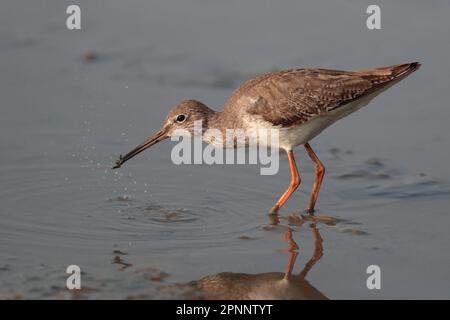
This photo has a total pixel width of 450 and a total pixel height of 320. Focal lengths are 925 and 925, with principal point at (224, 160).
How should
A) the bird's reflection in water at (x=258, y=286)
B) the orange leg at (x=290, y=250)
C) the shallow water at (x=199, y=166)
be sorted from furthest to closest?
the orange leg at (x=290, y=250) < the shallow water at (x=199, y=166) < the bird's reflection in water at (x=258, y=286)

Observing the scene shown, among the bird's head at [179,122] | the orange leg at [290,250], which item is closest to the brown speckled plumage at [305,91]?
the bird's head at [179,122]

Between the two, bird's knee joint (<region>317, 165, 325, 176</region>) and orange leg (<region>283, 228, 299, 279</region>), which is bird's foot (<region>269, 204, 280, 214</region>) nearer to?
orange leg (<region>283, 228, 299, 279</region>)

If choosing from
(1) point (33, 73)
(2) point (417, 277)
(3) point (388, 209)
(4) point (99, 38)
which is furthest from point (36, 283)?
(4) point (99, 38)

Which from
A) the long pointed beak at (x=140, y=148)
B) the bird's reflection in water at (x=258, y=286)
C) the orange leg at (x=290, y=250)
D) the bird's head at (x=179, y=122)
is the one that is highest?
the bird's head at (x=179, y=122)

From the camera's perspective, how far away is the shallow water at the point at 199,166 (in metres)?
9.27

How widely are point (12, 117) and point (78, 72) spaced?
197 centimetres

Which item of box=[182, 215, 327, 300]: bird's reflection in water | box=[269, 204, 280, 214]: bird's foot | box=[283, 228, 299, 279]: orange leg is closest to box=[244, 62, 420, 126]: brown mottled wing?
box=[269, 204, 280, 214]: bird's foot

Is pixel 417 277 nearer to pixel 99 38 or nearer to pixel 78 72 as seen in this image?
pixel 78 72

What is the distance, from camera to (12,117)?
13.2 m

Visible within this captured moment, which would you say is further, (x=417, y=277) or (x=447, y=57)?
(x=447, y=57)

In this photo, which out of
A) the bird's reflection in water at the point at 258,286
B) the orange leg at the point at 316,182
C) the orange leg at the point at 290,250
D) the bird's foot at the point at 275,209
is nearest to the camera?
the bird's reflection in water at the point at 258,286

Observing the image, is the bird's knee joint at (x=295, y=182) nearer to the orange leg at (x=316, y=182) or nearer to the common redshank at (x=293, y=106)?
the common redshank at (x=293, y=106)

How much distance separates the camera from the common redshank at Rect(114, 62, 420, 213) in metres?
11.2

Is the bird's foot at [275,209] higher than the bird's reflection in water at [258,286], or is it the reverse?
the bird's foot at [275,209]
